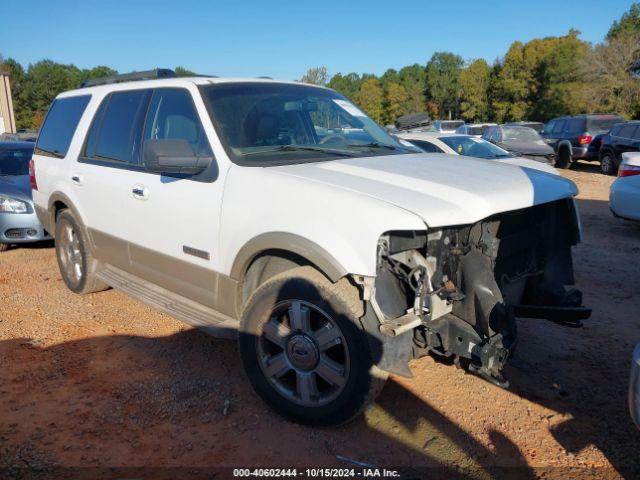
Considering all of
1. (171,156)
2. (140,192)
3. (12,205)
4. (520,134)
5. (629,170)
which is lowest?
(12,205)

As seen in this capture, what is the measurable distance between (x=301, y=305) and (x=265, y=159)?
1.04 meters

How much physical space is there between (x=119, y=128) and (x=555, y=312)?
3.73 meters

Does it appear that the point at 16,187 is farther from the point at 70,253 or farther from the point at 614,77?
the point at 614,77

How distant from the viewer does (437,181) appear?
3055mm

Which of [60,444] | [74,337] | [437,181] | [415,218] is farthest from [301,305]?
[74,337]

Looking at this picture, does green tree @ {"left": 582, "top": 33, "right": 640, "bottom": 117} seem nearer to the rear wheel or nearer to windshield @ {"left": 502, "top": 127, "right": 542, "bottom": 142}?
the rear wheel

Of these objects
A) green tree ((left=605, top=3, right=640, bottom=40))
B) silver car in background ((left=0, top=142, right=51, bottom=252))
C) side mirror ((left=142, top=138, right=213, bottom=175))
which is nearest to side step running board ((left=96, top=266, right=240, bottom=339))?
side mirror ((left=142, top=138, right=213, bottom=175))

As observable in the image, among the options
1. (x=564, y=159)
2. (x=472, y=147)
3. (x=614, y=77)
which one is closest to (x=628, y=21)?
(x=614, y=77)

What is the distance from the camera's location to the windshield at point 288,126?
11.6ft

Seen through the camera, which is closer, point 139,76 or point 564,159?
point 139,76

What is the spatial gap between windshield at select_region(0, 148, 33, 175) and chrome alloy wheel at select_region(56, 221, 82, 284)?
11.6 feet

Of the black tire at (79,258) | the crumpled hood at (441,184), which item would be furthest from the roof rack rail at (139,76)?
the crumpled hood at (441,184)

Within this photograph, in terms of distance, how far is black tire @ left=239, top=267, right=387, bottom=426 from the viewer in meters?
2.82

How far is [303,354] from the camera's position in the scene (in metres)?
3.07
